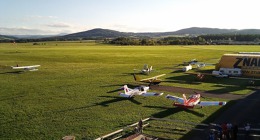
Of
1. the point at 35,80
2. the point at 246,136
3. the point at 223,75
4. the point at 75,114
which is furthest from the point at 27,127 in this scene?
the point at 223,75

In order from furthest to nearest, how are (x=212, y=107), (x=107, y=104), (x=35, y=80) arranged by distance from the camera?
(x=35, y=80) → (x=107, y=104) → (x=212, y=107)

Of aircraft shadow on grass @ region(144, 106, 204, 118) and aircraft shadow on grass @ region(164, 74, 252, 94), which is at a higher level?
aircraft shadow on grass @ region(164, 74, 252, 94)

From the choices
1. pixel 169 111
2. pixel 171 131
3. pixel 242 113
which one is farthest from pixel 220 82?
pixel 171 131

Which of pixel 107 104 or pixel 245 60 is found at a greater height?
pixel 245 60

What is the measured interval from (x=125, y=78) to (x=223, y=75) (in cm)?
1826

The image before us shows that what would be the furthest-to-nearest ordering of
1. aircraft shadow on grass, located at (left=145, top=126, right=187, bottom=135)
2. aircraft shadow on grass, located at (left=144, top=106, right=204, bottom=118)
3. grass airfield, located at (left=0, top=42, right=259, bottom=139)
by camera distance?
aircraft shadow on grass, located at (left=144, top=106, right=204, bottom=118) < grass airfield, located at (left=0, top=42, right=259, bottom=139) < aircraft shadow on grass, located at (left=145, top=126, right=187, bottom=135)

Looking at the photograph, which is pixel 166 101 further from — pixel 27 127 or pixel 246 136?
pixel 27 127

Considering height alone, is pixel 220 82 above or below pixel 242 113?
above

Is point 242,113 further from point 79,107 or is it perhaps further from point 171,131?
point 79,107

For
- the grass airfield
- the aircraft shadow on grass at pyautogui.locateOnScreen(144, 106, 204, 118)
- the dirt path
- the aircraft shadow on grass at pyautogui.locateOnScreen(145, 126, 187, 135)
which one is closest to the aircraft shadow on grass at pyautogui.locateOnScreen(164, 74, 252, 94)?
the grass airfield

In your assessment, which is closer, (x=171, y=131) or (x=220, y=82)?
(x=171, y=131)

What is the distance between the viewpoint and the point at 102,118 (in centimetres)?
2630

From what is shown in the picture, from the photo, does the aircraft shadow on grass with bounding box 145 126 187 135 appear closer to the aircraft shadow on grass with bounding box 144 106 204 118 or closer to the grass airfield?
the grass airfield

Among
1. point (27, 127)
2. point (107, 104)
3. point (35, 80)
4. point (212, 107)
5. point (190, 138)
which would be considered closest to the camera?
point (190, 138)
